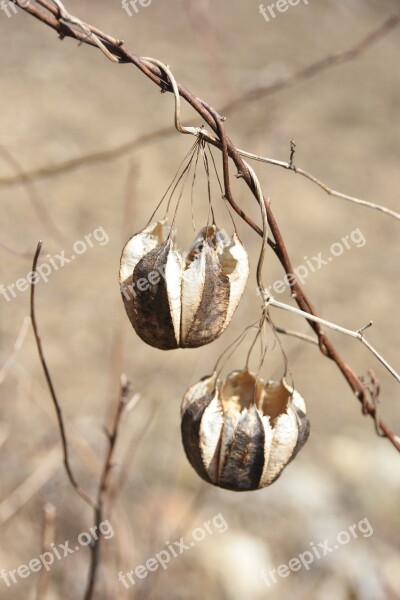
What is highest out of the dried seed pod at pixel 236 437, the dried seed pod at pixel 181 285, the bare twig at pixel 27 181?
the bare twig at pixel 27 181

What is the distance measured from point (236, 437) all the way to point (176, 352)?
2416 mm

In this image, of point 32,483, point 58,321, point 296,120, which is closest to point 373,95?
point 296,120

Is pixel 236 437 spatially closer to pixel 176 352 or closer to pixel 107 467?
pixel 107 467

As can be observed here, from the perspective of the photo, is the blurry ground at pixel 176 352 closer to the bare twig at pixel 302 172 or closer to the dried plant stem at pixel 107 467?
the dried plant stem at pixel 107 467

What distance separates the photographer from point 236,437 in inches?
34.3

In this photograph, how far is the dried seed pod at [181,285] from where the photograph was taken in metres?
0.81

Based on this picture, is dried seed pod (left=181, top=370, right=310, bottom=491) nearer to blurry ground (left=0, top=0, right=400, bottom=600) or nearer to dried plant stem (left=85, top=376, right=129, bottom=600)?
dried plant stem (left=85, top=376, right=129, bottom=600)

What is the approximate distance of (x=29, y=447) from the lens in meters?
2.47

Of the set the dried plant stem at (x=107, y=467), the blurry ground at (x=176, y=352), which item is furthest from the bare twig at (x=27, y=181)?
the dried plant stem at (x=107, y=467)

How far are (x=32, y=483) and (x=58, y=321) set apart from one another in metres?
1.34

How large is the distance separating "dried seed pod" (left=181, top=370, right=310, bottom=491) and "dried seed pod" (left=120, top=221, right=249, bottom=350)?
0.26 ft

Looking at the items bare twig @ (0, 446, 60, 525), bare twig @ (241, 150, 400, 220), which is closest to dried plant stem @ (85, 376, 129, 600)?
bare twig @ (241, 150, 400, 220)

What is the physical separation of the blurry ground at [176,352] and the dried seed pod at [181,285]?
54 centimetres

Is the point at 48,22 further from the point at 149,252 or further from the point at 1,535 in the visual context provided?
the point at 1,535
